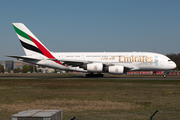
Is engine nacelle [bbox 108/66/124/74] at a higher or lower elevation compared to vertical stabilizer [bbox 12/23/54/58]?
lower

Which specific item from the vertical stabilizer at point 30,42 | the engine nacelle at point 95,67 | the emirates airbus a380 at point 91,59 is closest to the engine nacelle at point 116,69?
the emirates airbus a380 at point 91,59

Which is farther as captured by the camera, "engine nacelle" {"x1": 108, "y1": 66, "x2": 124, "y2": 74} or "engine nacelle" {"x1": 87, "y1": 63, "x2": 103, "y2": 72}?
"engine nacelle" {"x1": 87, "y1": 63, "x2": 103, "y2": 72}

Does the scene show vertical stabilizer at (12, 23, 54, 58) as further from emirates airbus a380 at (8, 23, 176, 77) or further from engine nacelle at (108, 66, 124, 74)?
engine nacelle at (108, 66, 124, 74)

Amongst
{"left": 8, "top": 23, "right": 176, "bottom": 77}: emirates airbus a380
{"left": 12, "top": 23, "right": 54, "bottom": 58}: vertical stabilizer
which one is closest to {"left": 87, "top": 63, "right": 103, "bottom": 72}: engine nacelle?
{"left": 8, "top": 23, "right": 176, "bottom": 77}: emirates airbus a380

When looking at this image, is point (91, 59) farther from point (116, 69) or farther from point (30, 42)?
point (30, 42)

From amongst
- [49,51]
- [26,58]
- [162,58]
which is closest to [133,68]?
[162,58]

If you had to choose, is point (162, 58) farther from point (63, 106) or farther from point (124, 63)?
point (63, 106)

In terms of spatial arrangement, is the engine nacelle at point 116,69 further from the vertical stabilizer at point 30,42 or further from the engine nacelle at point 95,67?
the vertical stabilizer at point 30,42

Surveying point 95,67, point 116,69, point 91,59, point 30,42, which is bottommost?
point 116,69

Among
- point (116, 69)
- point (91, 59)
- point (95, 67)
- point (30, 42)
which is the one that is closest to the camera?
point (116, 69)

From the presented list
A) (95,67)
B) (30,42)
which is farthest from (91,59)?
(30,42)

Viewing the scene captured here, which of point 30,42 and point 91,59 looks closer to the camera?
point 91,59

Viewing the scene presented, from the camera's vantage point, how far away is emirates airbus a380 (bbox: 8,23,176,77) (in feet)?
132

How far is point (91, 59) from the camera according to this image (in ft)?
140
